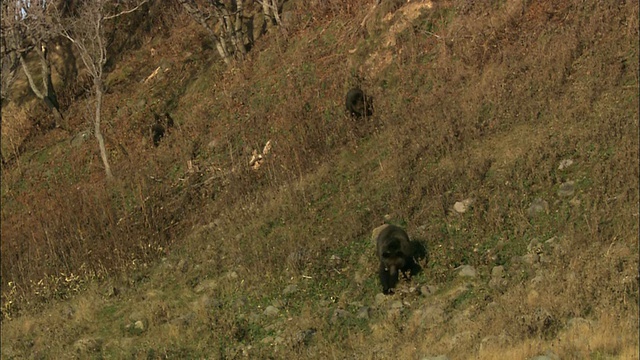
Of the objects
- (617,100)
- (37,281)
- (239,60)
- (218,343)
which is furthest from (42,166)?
(617,100)

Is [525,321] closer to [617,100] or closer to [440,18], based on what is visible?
[617,100]

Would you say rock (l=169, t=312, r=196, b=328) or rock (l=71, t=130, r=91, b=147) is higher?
rock (l=71, t=130, r=91, b=147)

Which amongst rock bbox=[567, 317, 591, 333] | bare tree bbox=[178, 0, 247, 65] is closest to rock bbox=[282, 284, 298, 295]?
rock bbox=[567, 317, 591, 333]

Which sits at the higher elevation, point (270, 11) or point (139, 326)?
point (270, 11)

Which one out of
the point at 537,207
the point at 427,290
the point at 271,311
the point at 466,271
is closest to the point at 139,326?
the point at 271,311

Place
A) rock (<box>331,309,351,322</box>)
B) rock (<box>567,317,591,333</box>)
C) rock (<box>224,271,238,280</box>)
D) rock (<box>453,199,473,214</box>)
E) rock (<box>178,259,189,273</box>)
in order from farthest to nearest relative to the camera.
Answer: rock (<box>178,259,189,273</box>) → rock (<box>224,271,238,280</box>) → rock (<box>453,199,473,214</box>) → rock (<box>331,309,351,322</box>) → rock (<box>567,317,591,333</box>)

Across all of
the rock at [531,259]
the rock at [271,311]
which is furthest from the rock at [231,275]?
the rock at [531,259]

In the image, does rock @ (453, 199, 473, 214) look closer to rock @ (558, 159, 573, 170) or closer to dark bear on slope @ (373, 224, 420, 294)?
dark bear on slope @ (373, 224, 420, 294)

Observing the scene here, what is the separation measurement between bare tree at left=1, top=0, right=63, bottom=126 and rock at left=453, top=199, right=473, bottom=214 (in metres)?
14.9

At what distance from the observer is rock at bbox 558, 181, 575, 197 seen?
34.6 feet

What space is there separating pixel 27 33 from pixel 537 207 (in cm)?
2019

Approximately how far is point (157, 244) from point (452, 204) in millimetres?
6827

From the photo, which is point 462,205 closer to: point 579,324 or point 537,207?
point 537,207

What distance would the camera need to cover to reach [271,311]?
430 inches
